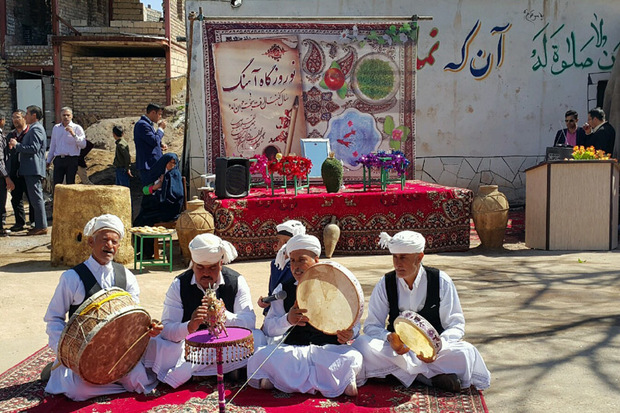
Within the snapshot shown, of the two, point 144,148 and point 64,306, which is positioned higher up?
point 144,148

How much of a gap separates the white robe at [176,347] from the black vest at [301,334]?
0.75ft

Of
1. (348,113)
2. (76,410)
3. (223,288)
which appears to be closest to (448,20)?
(348,113)

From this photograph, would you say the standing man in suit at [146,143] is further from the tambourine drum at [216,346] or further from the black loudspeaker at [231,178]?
the tambourine drum at [216,346]

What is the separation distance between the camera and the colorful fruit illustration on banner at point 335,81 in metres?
10.6

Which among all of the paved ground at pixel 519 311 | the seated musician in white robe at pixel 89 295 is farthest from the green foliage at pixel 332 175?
the seated musician in white robe at pixel 89 295

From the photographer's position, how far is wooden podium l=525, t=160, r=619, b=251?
8148mm

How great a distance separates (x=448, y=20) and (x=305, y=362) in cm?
864

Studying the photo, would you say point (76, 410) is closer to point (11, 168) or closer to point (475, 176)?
point (11, 168)

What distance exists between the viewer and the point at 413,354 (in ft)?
13.7

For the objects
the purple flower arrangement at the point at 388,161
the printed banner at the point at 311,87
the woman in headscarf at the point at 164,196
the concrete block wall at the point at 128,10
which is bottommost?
the woman in headscarf at the point at 164,196

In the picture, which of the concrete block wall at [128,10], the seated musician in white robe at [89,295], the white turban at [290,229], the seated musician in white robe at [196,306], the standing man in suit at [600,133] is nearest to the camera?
the seated musician in white robe at [89,295]

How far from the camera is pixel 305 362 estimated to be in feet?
13.6

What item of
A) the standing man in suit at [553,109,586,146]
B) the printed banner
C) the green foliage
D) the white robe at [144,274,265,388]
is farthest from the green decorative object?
the white robe at [144,274,265,388]

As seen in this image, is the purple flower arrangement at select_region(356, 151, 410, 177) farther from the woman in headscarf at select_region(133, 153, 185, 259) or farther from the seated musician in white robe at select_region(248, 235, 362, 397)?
the seated musician in white robe at select_region(248, 235, 362, 397)
